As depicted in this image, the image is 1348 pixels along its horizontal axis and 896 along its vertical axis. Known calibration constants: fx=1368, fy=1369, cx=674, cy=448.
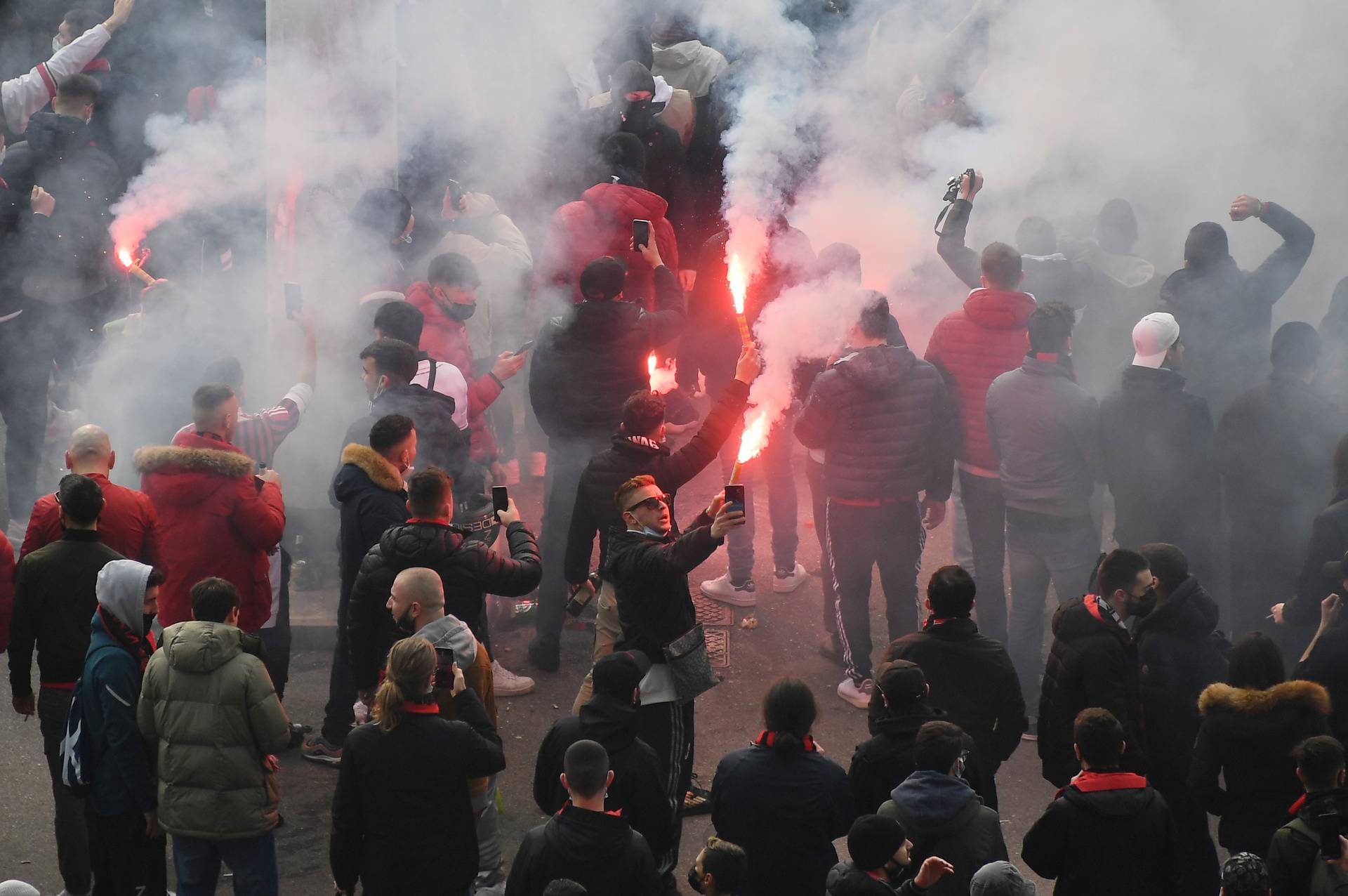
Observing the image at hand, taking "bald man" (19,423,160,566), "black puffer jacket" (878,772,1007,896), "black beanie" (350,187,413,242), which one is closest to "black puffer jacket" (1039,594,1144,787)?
"black puffer jacket" (878,772,1007,896)

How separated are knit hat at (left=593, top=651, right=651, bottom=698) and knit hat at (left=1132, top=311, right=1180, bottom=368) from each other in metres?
3.35

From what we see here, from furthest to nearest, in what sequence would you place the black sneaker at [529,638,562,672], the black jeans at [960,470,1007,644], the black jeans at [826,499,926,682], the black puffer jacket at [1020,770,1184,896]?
the black jeans at [960,470,1007,644]
the black sneaker at [529,638,562,672]
the black jeans at [826,499,926,682]
the black puffer jacket at [1020,770,1184,896]

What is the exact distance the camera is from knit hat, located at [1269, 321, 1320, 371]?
6.45 metres

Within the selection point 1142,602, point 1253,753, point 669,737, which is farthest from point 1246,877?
point 669,737

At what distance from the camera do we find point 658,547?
495cm

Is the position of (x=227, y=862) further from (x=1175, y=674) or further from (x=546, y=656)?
(x=1175, y=674)

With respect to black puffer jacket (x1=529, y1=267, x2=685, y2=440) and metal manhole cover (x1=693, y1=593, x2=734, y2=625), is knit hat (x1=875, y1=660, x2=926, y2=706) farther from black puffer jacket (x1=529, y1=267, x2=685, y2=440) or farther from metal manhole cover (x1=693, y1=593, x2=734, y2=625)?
metal manhole cover (x1=693, y1=593, x2=734, y2=625)

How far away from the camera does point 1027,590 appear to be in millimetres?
6668

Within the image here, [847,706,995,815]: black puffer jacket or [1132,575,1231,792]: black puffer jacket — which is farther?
[1132,575,1231,792]: black puffer jacket

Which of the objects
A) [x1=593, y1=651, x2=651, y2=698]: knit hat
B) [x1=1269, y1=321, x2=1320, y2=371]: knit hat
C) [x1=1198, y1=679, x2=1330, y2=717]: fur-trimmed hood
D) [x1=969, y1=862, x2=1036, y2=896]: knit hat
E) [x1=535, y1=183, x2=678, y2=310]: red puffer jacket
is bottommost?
[x1=969, y1=862, x2=1036, y2=896]: knit hat

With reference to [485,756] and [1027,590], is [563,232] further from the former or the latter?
[485,756]

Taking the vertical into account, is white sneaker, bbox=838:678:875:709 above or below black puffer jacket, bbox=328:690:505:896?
above

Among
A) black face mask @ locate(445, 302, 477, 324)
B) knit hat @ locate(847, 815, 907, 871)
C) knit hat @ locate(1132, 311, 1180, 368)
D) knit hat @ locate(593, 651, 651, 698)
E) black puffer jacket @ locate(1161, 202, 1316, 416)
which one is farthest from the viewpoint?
black puffer jacket @ locate(1161, 202, 1316, 416)

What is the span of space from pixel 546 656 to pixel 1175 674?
10.3ft
